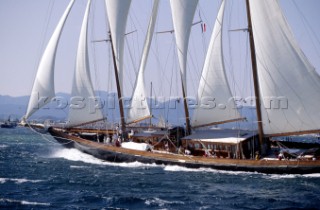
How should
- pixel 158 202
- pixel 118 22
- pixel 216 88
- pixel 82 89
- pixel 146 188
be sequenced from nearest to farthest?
1. pixel 158 202
2. pixel 146 188
3. pixel 216 88
4. pixel 118 22
5. pixel 82 89

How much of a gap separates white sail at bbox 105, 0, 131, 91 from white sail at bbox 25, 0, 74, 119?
18.3 feet

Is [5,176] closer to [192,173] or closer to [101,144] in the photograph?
[101,144]

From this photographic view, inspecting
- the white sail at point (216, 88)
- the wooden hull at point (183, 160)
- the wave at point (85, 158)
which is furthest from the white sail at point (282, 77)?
the wave at point (85, 158)

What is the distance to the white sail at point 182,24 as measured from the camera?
3419 centimetres

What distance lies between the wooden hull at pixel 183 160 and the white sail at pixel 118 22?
8420mm

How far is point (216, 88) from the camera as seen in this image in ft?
109

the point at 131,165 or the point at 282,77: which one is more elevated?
the point at 282,77

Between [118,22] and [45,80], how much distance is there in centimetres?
970

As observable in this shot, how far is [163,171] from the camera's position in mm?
31625

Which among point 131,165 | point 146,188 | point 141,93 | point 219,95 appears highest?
point 141,93

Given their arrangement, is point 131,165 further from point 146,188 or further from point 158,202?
point 158,202

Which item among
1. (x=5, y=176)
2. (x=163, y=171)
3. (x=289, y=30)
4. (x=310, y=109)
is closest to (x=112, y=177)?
(x=163, y=171)

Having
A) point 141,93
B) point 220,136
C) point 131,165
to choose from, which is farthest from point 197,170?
point 141,93

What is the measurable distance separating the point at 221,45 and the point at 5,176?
74.0 ft
